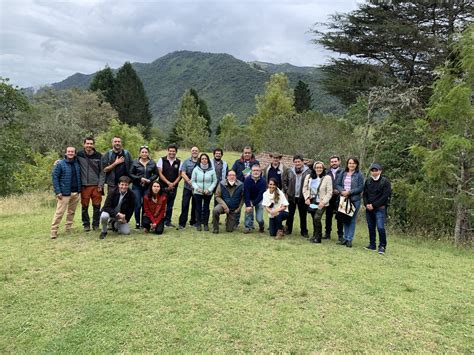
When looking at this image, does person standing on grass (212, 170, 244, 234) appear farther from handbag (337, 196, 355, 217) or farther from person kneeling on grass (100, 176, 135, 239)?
handbag (337, 196, 355, 217)

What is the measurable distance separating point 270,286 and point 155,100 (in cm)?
9814

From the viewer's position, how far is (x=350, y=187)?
7254mm

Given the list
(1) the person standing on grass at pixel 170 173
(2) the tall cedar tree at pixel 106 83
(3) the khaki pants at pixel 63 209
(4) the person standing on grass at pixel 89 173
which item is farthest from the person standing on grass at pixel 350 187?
(2) the tall cedar tree at pixel 106 83

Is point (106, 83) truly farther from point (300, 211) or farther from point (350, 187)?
point (350, 187)

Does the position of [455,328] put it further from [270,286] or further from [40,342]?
[40,342]

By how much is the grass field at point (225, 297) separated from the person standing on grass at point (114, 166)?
1125 millimetres

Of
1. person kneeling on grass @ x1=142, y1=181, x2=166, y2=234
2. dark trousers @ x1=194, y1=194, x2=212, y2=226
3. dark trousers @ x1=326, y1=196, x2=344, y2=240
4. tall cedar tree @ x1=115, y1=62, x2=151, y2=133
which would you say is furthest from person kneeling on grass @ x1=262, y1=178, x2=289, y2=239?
tall cedar tree @ x1=115, y1=62, x2=151, y2=133

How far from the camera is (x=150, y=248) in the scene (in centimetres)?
652

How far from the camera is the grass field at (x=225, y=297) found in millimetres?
3723

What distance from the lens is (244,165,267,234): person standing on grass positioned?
26.1 feet

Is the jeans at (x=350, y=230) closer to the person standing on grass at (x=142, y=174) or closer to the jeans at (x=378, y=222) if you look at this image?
the jeans at (x=378, y=222)

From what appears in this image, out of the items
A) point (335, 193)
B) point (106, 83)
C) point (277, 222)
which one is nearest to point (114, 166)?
point (277, 222)

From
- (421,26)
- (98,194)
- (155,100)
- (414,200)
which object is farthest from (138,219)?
(155,100)

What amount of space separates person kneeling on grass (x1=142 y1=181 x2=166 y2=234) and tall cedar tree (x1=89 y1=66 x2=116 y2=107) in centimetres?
3626
